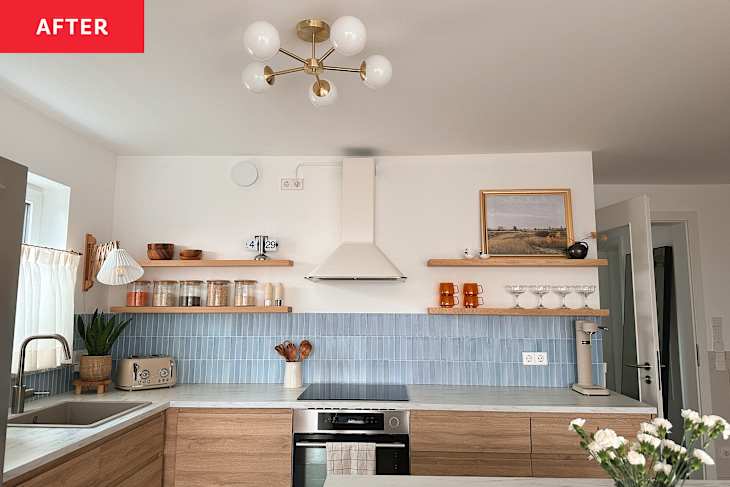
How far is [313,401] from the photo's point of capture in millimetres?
2873

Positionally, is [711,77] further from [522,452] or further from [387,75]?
[522,452]

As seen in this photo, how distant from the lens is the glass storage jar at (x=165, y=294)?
343 cm

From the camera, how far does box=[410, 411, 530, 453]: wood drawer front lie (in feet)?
9.12

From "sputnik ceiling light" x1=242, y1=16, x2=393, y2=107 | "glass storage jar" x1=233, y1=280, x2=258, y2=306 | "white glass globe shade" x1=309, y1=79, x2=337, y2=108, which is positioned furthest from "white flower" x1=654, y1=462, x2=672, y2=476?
"glass storage jar" x1=233, y1=280, x2=258, y2=306

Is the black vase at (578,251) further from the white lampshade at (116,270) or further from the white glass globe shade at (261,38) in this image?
the white lampshade at (116,270)

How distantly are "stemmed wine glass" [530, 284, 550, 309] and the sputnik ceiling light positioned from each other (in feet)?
6.78

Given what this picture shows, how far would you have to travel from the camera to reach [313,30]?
1916 millimetres

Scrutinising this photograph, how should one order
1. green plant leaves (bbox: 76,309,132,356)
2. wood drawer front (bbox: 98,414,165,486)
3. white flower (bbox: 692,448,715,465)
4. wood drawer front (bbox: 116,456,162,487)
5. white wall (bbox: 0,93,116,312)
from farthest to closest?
green plant leaves (bbox: 76,309,132,356), white wall (bbox: 0,93,116,312), wood drawer front (bbox: 116,456,162,487), wood drawer front (bbox: 98,414,165,486), white flower (bbox: 692,448,715,465)

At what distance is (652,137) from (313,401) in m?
2.70


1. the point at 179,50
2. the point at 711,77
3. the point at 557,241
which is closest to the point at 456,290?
the point at 557,241

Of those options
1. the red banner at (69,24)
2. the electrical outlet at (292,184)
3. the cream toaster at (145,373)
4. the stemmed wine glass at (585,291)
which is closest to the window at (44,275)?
the cream toaster at (145,373)

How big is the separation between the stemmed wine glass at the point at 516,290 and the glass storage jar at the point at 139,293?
251 cm

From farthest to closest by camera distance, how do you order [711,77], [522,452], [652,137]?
[652,137], [522,452], [711,77]

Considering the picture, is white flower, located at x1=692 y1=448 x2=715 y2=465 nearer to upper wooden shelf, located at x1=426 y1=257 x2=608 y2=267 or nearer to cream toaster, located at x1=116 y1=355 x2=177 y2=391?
upper wooden shelf, located at x1=426 y1=257 x2=608 y2=267
